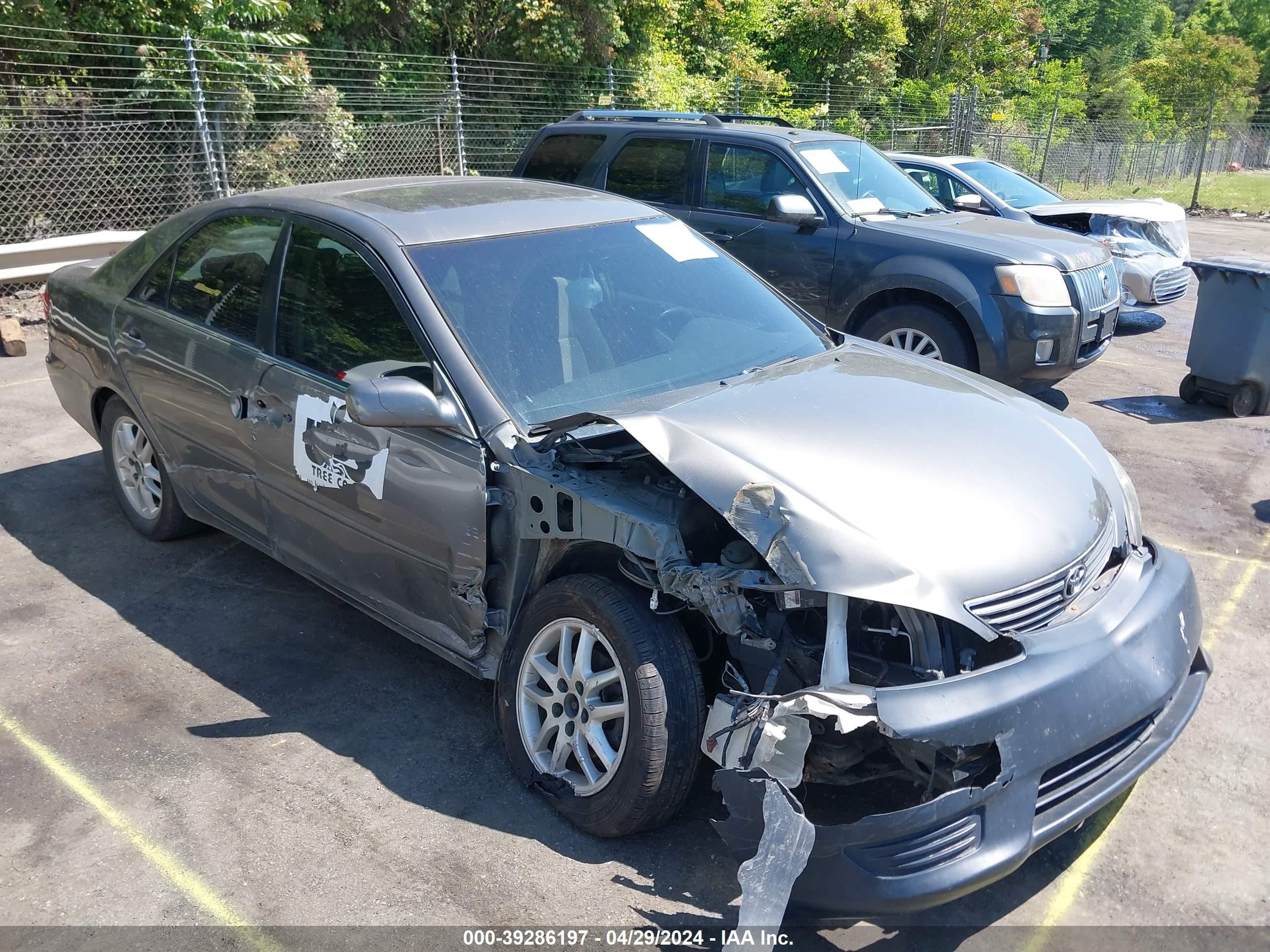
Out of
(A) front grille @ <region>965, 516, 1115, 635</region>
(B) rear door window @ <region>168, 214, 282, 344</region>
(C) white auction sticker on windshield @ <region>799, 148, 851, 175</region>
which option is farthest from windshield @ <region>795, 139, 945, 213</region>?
(A) front grille @ <region>965, 516, 1115, 635</region>

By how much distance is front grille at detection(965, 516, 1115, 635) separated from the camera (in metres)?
2.57

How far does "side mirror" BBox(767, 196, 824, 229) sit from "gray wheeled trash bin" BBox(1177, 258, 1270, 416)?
2.78 metres

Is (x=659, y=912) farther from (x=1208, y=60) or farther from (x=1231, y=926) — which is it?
(x=1208, y=60)

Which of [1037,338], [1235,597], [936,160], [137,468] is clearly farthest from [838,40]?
[137,468]

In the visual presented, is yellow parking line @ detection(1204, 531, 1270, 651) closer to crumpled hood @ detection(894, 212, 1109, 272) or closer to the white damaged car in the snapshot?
crumpled hood @ detection(894, 212, 1109, 272)

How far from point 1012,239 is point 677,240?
3.69 meters

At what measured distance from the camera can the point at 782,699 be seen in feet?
8.26

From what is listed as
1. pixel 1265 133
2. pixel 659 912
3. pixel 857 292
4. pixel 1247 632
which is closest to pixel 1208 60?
pixel 1265 133

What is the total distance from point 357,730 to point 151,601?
1.55m

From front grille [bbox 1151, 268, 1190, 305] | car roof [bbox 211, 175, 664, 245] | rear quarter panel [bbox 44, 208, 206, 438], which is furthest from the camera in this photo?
front grille [bbox 1151, 268, 1190, 305]

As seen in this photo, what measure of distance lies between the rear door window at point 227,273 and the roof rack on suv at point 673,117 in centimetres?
426

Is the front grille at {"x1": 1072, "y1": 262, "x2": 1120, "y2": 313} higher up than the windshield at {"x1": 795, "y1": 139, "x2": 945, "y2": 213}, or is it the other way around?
the windshield at {"x1": 795, "y1": 139, "x2": 945, "y2": 213}

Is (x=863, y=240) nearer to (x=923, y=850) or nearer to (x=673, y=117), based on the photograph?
(x=673, y=117)

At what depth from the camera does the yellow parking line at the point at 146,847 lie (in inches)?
108
